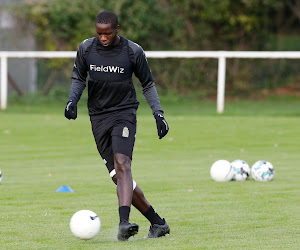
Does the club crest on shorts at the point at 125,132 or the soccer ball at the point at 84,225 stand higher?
the club crest on shorts at the point at 125,132

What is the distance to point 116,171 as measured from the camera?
7293 millimetres

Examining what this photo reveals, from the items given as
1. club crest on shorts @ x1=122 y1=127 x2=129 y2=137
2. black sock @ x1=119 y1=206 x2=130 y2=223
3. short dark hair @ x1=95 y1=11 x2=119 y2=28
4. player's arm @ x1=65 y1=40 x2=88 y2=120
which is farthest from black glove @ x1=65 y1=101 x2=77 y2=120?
black sock @ x1=119 y1=206 x2=130 y2=223

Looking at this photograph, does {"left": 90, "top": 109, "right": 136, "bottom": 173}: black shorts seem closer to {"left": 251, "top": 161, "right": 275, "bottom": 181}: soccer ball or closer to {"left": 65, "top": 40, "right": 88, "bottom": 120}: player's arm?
{"left": 65, "top": 40, "right": 88, "bottom": 120}: player's arm

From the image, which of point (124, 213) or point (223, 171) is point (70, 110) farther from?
point (223, 171)

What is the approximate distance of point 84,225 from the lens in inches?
277

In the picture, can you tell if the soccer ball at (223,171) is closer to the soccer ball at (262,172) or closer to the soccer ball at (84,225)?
the soccer ball at (262,172)

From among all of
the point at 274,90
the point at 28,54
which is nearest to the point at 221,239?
the point at 28,54

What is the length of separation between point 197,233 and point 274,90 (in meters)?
22.8

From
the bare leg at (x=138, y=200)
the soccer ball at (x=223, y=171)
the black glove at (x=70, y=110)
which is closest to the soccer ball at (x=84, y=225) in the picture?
the bare leg at (x=138, y=200)

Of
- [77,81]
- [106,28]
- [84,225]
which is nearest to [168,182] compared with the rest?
[77,81]

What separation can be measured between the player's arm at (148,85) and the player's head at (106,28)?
1.00ft

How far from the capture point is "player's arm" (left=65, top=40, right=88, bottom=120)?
743 centimetres

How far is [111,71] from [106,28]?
45 cm

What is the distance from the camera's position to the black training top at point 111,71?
7.37 m
